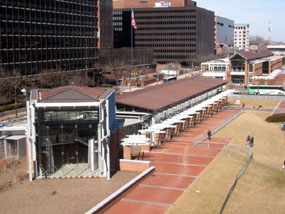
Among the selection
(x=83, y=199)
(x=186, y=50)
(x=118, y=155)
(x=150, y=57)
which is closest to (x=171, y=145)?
(x=118, y=155)

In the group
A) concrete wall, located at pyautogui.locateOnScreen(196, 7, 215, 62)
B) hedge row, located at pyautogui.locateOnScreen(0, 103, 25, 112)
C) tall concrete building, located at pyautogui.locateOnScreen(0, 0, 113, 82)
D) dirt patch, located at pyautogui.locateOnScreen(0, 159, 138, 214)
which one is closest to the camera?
dirt patch, located at pyautogui.locateOnScreen(0, 159, 138, 214)

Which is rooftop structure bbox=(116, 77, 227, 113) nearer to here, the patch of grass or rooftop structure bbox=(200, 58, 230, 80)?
the patch of grass

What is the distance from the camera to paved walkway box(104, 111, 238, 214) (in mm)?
31328

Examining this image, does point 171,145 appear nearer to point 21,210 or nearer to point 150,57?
point 21,210

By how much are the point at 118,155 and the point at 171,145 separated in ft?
28.8

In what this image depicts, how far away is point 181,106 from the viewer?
2473 inches

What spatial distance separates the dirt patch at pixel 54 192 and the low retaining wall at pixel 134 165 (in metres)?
0.69

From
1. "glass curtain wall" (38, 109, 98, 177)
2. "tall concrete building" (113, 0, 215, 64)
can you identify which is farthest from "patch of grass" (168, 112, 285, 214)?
"tall concrete building" (113, 0, 215, 64)

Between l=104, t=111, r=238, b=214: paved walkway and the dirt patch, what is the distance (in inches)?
68.5

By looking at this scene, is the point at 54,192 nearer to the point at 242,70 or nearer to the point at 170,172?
the point at 170,172

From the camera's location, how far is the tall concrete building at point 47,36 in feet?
251

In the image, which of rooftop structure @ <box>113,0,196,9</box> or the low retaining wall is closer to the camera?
the low retaining wall

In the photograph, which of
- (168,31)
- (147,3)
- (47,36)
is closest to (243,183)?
(47,36)

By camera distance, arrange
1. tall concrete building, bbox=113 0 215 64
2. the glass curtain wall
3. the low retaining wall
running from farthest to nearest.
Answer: tall concrete building, bbox=113 0 215 64, the low retaining wall, the glass curtain wall
